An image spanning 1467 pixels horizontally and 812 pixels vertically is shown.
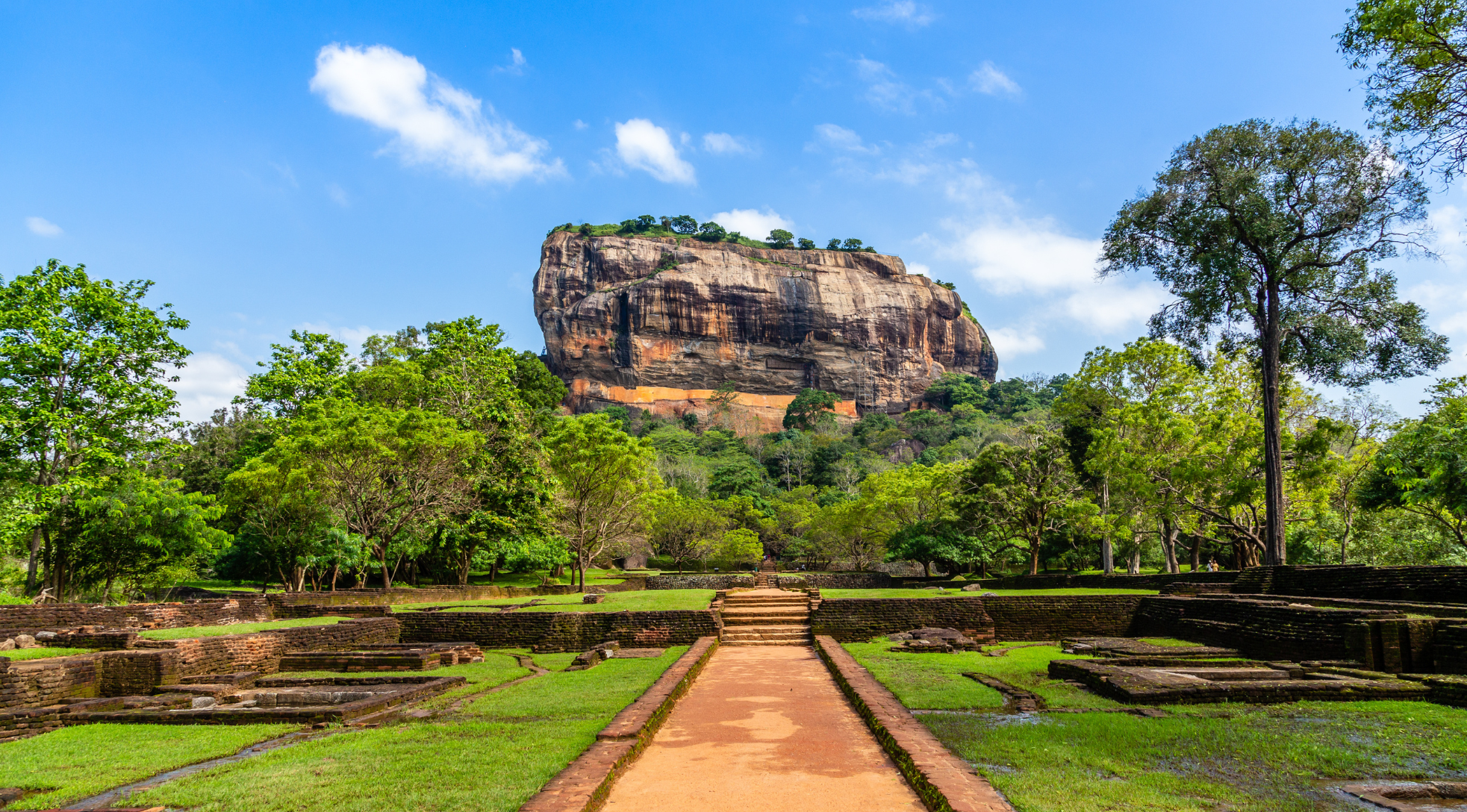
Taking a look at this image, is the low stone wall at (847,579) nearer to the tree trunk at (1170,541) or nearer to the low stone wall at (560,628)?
the tree trunk at (1170,541)

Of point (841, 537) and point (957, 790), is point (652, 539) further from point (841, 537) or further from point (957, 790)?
point (957, 790)

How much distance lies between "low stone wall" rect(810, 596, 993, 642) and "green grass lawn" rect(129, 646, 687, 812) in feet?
24.0

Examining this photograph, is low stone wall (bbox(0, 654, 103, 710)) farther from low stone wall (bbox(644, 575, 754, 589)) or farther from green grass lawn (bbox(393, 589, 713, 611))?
low stone wall (bbox(644, 575, 754, 589))

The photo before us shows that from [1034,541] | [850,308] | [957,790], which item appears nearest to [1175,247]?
[1034,541]

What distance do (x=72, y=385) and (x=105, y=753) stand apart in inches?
624

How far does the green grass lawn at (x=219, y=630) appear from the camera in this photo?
37.0ft

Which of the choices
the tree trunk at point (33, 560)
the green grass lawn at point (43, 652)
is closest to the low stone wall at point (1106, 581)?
the green grass lawn at point (43, 652)

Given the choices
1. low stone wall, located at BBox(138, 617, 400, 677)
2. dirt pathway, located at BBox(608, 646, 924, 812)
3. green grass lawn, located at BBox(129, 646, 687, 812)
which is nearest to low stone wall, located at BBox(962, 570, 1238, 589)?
dirt pathway, located at BBox(608, 646, 924, 812)

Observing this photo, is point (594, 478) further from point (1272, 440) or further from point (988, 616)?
point (1272, 440)

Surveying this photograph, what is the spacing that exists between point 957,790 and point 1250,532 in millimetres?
20303

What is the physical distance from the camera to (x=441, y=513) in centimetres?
2250

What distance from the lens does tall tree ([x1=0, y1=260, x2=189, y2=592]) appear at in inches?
663

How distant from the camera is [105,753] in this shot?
20.4ft

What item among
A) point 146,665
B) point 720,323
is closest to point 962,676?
point 146,665
